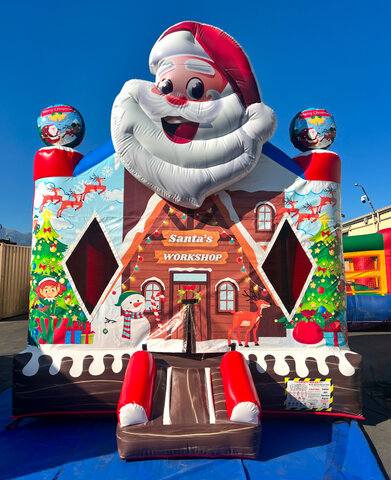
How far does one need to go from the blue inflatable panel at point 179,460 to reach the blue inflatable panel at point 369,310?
204 inches

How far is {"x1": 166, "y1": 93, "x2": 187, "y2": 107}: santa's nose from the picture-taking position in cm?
335

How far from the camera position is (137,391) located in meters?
2.74

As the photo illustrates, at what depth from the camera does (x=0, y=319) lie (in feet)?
30.7

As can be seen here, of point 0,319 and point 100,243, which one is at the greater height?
point 100,243

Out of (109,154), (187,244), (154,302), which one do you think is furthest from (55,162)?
(154,302)

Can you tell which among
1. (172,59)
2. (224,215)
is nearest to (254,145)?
(224,215)

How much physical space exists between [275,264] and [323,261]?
0.46m

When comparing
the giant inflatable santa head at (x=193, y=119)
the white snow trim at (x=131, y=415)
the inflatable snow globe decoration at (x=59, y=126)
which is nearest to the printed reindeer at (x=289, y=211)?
the giant inflatable santa head at (x=193, y=119)

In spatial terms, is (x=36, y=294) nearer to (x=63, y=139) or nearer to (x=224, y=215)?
(x=63, y=139)

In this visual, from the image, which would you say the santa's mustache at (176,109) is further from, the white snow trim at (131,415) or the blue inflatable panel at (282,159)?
the white snow trim at (131,415)

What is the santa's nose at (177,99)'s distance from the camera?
3.35m

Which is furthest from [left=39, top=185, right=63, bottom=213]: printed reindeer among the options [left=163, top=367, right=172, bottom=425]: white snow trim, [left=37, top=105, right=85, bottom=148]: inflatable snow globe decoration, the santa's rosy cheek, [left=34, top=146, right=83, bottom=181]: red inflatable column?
[left=163, top=367, right=172, bottom=425]: white snow trim

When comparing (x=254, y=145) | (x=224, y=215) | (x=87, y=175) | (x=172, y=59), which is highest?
Result: (x=172, y=59)

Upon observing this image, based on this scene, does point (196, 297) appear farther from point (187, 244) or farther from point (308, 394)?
point (308, 394)
